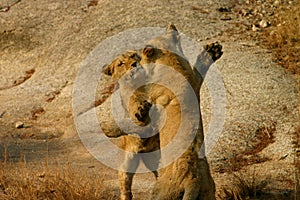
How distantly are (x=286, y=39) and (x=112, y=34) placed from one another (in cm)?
403

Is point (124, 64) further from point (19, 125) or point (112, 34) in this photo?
point (112, 34)

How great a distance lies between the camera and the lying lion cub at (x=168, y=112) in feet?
13.1

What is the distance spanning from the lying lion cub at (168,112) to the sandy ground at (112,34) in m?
2.36

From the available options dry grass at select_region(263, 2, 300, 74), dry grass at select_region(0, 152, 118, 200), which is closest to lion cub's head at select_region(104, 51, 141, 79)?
dry grass at select_region(0, 152, 118, 200)

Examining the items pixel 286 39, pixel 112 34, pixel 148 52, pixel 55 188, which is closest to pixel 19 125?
pixel 112 34

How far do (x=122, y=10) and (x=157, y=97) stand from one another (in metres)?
11.1

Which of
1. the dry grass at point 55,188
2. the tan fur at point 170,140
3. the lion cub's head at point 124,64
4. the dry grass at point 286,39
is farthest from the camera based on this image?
the dry grass at point 286,39

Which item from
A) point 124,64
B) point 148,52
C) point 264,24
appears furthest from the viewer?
point 264,24

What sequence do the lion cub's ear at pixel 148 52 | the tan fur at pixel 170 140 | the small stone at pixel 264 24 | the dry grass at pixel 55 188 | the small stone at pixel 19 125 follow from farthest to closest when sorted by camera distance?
the small stone at pixel 264 24
the small stone at pixel 19 125
the dry grass at pixel 55 188
the lion cub's ear at pixel 148 52
the tan fur at pixel 170 140

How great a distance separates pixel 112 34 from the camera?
14180 mm

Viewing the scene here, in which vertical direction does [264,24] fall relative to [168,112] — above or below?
below

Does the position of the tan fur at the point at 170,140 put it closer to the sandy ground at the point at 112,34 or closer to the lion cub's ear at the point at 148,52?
the lion cub's ear at the point at 148,52

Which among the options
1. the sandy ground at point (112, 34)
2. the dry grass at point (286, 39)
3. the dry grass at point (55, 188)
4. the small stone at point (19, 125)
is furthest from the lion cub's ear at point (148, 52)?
the small stone at point (19, 125)

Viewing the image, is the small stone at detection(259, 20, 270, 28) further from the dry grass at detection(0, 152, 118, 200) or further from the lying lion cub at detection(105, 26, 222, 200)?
the lying lion cub at detection(105, 26, 222, 200)
